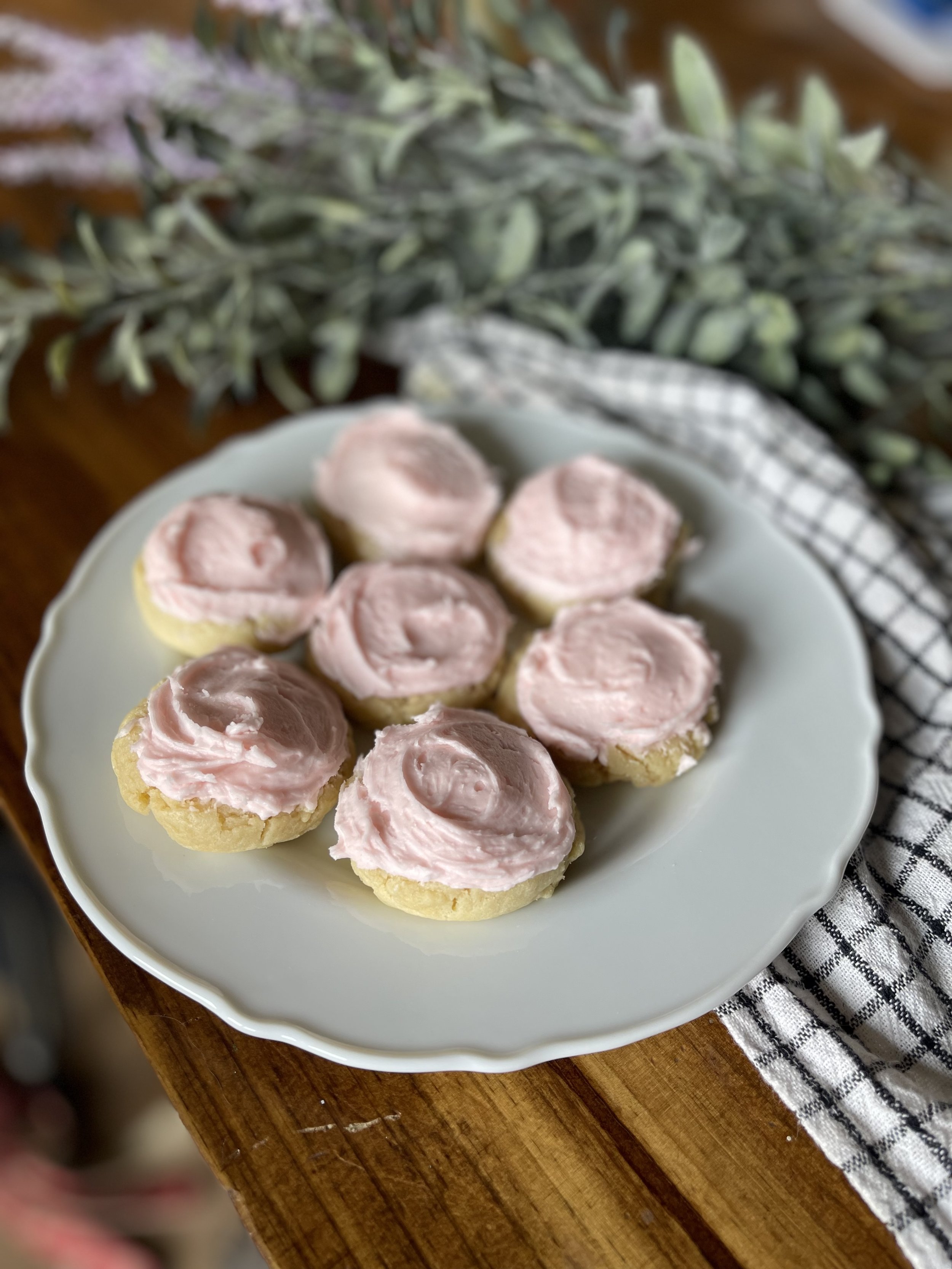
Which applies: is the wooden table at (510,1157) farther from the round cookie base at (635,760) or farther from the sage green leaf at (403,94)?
the sage green leaf at (403,94)

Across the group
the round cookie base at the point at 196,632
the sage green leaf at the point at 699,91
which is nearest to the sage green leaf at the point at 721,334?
the sage green leaf at the point at 699,91

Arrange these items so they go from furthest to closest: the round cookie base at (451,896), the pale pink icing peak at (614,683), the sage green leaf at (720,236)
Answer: the sage green leaf at (720,236) < the pale pink icing peak at (614,683) < the round cookie base at (451,896)

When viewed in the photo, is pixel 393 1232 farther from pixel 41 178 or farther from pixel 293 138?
pixel 41 178

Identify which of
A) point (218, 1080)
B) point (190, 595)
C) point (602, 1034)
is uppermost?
point (602, 1034)

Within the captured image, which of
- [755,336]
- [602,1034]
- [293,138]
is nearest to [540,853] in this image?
[602,1034]

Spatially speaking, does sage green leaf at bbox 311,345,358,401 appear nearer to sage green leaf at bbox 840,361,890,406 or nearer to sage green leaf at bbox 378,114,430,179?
sage green leaf at bbox 378,114,430,179

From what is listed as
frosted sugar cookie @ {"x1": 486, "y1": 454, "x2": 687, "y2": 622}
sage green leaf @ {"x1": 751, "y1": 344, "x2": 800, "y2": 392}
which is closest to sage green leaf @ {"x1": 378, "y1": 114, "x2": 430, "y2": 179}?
frosted sugar cookie @ {"x1": 486, "y1": 454, "x2": 687, "y2": 622}
